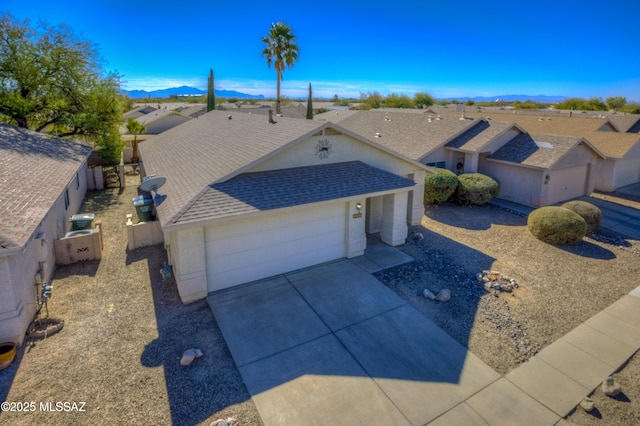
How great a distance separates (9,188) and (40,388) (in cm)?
571

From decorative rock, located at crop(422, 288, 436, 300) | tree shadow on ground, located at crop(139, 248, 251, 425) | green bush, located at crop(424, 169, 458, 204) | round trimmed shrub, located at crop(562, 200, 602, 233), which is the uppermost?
green bush, located at crop(424, 169, 458, 204)

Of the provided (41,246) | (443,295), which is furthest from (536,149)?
(41,246)

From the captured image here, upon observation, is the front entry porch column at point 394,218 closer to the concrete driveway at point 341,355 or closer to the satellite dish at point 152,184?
the concrete driveway at point 341,355

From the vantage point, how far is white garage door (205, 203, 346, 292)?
10.3 metres

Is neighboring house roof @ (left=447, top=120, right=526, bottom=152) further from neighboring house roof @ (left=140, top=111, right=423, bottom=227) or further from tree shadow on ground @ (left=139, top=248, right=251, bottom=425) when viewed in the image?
tree shadow on ground @ (left=139, top=248, right=251, bottom=425)

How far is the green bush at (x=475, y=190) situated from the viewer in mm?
19109

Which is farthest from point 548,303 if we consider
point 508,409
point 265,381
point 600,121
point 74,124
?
point 74,124

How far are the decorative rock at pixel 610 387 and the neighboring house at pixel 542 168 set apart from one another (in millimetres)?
13900

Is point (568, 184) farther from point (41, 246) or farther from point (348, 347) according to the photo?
point (41, 246)

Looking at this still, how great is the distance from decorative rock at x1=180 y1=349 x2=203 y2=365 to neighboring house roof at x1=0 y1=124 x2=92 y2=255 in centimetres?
383

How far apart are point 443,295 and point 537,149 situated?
1453 centimetres

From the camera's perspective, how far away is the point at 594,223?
52.0 ft

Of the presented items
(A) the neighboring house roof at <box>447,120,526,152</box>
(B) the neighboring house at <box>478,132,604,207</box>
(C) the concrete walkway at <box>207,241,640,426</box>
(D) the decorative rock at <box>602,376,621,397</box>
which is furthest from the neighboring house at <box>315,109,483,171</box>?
(D) the decorative rock at <box>602,376,621,397</box>

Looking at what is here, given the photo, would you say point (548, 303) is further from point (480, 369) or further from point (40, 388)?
point (40, 388)
